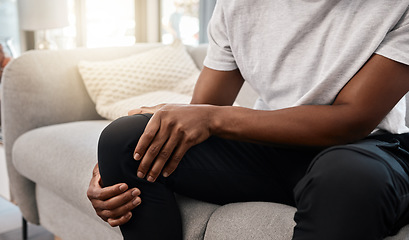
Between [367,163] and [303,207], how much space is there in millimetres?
111

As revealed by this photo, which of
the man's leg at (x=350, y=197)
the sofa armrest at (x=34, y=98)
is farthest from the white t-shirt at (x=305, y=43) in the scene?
the sofa armrest at (x=34, y=98)

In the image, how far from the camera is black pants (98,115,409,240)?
62cm

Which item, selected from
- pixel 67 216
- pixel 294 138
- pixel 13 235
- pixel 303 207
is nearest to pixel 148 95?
pixel 67 216

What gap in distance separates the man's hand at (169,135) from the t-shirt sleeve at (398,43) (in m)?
0.35

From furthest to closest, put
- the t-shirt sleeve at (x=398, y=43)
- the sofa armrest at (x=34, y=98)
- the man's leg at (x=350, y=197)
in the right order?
1. the sofa armrest at (x=34, y=98)
2. the t-shirt sleeve at (x=398, y=43)
3. the man's leg at (x=350, y=197)

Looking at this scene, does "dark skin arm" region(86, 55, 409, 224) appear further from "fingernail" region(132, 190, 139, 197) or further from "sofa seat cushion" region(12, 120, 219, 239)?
"sofa seat cushion" region(12, 120, 219, 239)

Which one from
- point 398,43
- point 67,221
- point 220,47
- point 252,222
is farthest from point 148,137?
point 67,221

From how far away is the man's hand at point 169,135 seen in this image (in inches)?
33.4

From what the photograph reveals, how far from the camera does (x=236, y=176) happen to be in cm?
94

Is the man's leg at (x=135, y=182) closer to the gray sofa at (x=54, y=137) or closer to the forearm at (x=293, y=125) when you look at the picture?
the forearm at (x=293, y=125)

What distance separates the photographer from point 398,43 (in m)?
0.84

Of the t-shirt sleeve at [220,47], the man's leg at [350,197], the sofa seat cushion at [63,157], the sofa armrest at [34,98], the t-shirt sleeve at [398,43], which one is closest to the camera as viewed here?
the man's leg at [350,197]

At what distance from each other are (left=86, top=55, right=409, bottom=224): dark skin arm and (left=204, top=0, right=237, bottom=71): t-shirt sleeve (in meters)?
0.24

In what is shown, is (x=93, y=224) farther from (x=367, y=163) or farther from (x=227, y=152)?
(x=367, y=163)
